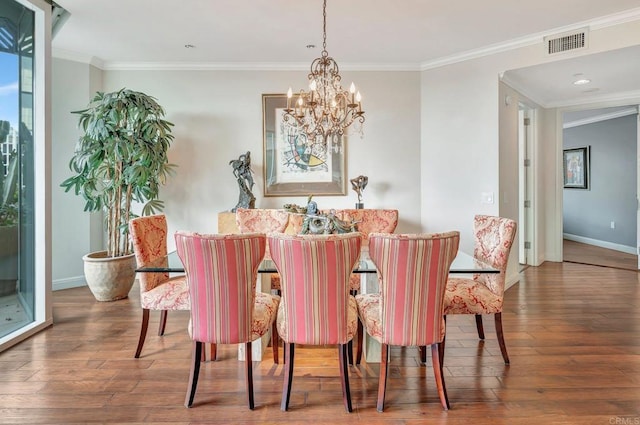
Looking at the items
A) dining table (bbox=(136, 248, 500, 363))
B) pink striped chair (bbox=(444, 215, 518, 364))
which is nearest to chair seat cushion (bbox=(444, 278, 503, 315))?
pink striped chair (bbox=(444, 215, 518, 364))

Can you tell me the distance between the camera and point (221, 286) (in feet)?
6.29

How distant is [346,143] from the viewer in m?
4.68

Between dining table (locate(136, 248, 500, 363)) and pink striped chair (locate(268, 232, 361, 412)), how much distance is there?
1.05 feet

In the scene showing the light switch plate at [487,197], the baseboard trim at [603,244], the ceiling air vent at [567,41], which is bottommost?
the baseboard trim at [603,244]

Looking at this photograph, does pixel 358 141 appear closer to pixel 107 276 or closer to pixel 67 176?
pixel 107 276

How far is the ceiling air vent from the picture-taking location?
3.53 m

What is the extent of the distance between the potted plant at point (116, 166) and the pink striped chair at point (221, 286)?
2.25 meters

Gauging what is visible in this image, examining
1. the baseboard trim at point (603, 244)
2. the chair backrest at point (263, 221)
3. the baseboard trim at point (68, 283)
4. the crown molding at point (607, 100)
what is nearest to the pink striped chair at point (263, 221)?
the chair backrest at point (263, 221)

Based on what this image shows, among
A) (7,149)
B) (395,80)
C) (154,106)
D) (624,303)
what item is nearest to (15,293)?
(7,149)

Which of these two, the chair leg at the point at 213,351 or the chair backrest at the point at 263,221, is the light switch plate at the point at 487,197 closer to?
the chair backrest at the point at 263,221

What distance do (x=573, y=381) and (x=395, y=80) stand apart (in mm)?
3668

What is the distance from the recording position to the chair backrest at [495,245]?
2484 millimetres

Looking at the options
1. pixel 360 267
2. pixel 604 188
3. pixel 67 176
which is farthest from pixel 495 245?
pixel 604 188

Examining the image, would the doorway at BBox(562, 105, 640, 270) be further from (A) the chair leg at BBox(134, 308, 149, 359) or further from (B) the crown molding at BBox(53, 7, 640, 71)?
(A) the chair leg at BBox(134, 308, 149, 359)
